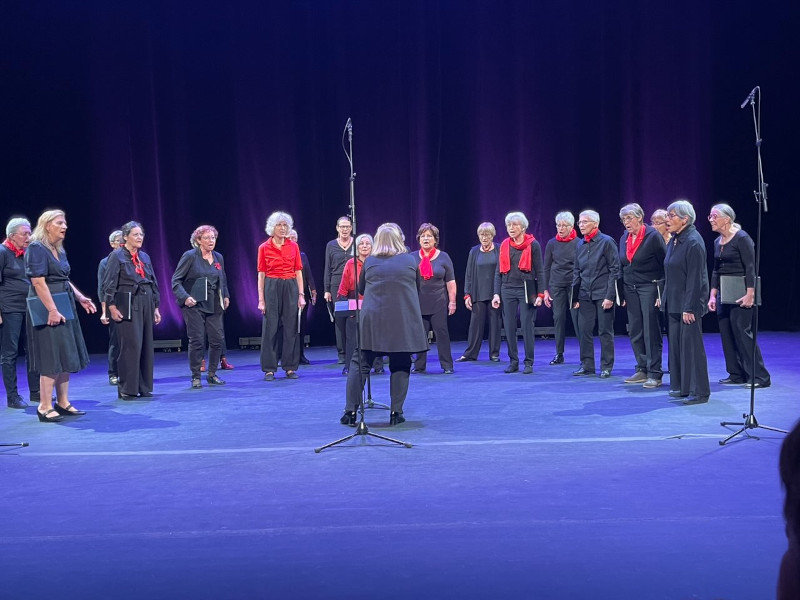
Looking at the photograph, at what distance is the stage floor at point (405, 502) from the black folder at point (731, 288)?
834 mm

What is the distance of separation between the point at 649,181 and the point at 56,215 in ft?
29.2

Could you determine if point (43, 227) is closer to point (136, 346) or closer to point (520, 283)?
point (136, 346)

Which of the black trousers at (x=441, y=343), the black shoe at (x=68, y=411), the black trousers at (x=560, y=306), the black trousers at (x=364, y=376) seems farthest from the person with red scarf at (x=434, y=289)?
the black shoe at (x=68, y=411)

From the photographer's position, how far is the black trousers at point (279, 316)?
8.30 meters

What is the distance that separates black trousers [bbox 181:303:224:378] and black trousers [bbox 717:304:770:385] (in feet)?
15.7

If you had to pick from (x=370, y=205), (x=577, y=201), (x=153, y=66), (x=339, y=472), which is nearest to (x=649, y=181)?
(x=577, y=201)

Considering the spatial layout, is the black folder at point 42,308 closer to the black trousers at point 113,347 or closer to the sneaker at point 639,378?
the black trousers at point 113,347

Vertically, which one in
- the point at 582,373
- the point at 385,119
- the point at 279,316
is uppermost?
the point at 385,119

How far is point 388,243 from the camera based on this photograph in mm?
5523

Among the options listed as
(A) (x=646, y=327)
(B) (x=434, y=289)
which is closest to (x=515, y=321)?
(B) (x=434, y=289)

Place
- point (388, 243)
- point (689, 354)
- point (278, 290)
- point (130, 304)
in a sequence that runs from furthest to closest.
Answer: point (278, 290) < point (130, 304) < point (689, 354) < point (388, 243)

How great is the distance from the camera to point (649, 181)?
12.1 m

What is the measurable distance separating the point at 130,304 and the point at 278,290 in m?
1.68

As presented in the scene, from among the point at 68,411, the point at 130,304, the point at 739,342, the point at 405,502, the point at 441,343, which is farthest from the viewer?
the point at 441,343
